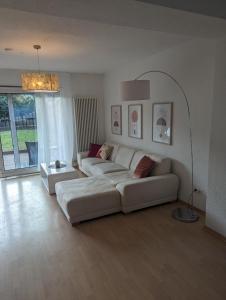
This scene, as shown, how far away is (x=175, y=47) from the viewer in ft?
11.3

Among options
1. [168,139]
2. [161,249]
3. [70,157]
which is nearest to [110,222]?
[161,249]

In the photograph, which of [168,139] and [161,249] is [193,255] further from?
[168,139]

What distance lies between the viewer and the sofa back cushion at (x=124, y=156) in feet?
14.9

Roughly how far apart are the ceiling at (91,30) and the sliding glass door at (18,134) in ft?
2.91

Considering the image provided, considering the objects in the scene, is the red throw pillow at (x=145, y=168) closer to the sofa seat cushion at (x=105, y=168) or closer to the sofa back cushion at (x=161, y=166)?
the sofa back cushion at (x=161, y=166)

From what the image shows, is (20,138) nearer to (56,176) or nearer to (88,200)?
(56,176)

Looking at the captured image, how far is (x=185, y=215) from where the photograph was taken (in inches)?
126

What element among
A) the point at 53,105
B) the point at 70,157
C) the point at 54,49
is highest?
the point at 54,49

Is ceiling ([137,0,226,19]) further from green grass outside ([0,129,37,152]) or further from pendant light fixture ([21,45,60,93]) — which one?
green grass outside ([0,129,37,152])

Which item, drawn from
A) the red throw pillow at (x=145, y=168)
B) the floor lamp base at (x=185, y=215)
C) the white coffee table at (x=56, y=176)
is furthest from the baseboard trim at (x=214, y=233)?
the white coffee table at (x=56, y=176)

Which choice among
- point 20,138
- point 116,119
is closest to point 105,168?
point 116,119

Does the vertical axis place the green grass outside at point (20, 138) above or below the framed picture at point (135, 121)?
below

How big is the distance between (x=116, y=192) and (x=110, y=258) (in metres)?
1.07

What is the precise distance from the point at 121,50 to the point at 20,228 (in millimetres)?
3148
